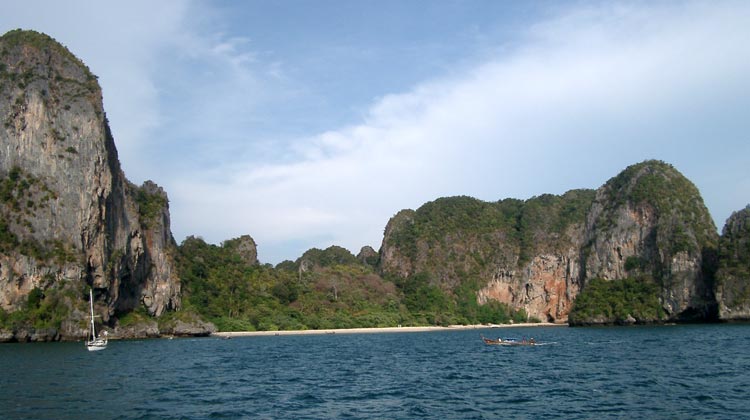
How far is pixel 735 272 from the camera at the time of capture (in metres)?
115

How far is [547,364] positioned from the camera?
46812mm

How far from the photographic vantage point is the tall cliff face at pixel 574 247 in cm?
13025

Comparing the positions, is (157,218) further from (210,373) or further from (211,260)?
(210,373)

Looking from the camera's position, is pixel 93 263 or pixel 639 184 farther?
pixel 639 184

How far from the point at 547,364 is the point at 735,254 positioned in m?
89.0

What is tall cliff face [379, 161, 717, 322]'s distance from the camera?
130 meters

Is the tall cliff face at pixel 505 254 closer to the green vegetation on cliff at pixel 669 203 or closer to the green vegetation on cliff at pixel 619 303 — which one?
the green vegetation on cliff at pixel 669 203

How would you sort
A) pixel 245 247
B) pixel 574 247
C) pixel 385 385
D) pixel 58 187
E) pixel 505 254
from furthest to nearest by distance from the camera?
pixel 505 254
pixel 574 247
pixel 245 247
pixel 58 187
pixel 385 385

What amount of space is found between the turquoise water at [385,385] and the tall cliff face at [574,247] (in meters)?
81.1

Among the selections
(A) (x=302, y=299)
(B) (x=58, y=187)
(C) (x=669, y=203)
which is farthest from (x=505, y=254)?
(B) (x=58, y=187)

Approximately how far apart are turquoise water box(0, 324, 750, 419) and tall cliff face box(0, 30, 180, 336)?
25607 mm

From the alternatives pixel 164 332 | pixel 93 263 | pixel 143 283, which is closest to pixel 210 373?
pixel 93 263

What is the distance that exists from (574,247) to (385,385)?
154m

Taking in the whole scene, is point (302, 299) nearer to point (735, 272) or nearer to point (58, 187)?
point (58, 187)
